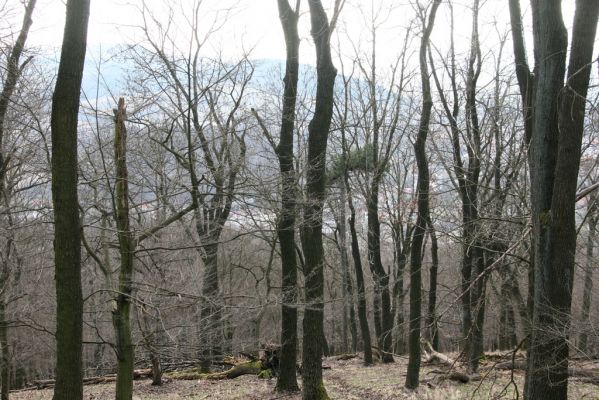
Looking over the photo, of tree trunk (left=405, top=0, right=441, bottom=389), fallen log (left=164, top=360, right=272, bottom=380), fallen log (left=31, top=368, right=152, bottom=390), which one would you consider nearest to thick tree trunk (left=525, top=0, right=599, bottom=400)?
tree trunk (left=405, top=0, right=441, bottom=389)

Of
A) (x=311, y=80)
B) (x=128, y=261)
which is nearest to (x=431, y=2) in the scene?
(x=128, y=261)

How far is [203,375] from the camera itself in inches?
647

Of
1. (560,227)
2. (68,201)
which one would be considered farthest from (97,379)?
(560,227)

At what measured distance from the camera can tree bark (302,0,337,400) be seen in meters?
9.77

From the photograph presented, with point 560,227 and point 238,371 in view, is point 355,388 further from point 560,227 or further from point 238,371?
point 560,227

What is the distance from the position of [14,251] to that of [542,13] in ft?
32.9

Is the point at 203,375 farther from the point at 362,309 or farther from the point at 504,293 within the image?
the point at 504,293

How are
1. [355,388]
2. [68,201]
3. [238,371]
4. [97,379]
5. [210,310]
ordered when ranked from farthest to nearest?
[97,379] → [238,371] → [355,388] → [210,310] → [68,201]

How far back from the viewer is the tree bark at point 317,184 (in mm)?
9766

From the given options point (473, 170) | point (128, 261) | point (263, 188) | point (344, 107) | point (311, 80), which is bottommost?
point (128, 261)

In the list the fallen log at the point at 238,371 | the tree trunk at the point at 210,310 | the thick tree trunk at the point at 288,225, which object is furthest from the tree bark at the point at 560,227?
the fallen log at the point at 238,371

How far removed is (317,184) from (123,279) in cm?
408

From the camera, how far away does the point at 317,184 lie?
1053 cm

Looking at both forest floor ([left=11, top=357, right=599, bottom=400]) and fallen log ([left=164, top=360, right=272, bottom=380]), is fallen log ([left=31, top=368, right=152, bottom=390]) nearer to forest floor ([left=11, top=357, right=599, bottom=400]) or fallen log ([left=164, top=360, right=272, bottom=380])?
forest floor ([left=11, top=357, right=599, bottom=400])
